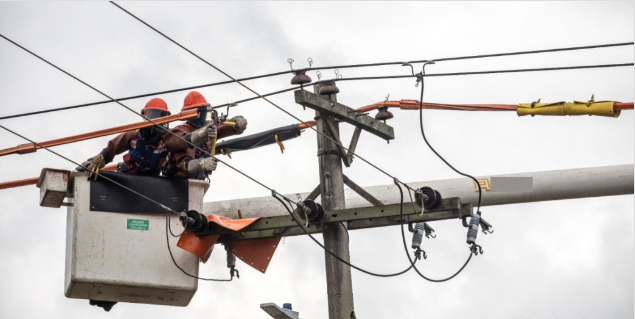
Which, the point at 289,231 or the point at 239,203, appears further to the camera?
the point at 239,203

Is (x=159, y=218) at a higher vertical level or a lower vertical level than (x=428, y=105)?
lower

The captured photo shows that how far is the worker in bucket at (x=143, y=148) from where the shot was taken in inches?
730

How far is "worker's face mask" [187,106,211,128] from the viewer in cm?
1845

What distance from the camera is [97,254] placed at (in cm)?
1786

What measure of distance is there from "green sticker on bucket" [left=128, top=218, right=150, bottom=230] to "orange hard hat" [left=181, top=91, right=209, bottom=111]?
1.33 m

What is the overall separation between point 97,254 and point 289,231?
1998mm

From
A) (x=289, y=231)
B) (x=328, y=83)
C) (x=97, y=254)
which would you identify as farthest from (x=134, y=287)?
(x=328, y=83)

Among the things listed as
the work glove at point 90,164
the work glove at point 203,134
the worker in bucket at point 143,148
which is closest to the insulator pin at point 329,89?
the work glove at point 203,134

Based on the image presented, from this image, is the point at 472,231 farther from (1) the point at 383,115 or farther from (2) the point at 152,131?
(2) the point at 152,131

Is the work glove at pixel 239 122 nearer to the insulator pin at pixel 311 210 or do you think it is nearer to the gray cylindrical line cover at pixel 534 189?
the insulator pin at pixel 311 210

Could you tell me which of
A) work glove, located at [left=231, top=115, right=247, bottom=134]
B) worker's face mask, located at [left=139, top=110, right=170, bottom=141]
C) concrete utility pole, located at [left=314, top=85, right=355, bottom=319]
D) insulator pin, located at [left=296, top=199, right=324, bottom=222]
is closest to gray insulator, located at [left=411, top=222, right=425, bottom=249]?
concrete utility pole, located at [left=314, top=85, right=355, bottom=319]

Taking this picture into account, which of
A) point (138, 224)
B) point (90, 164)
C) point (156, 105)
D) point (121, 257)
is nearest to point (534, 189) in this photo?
point (156, 105)

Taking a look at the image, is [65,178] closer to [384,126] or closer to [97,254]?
[97,254]

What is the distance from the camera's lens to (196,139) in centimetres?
1803
